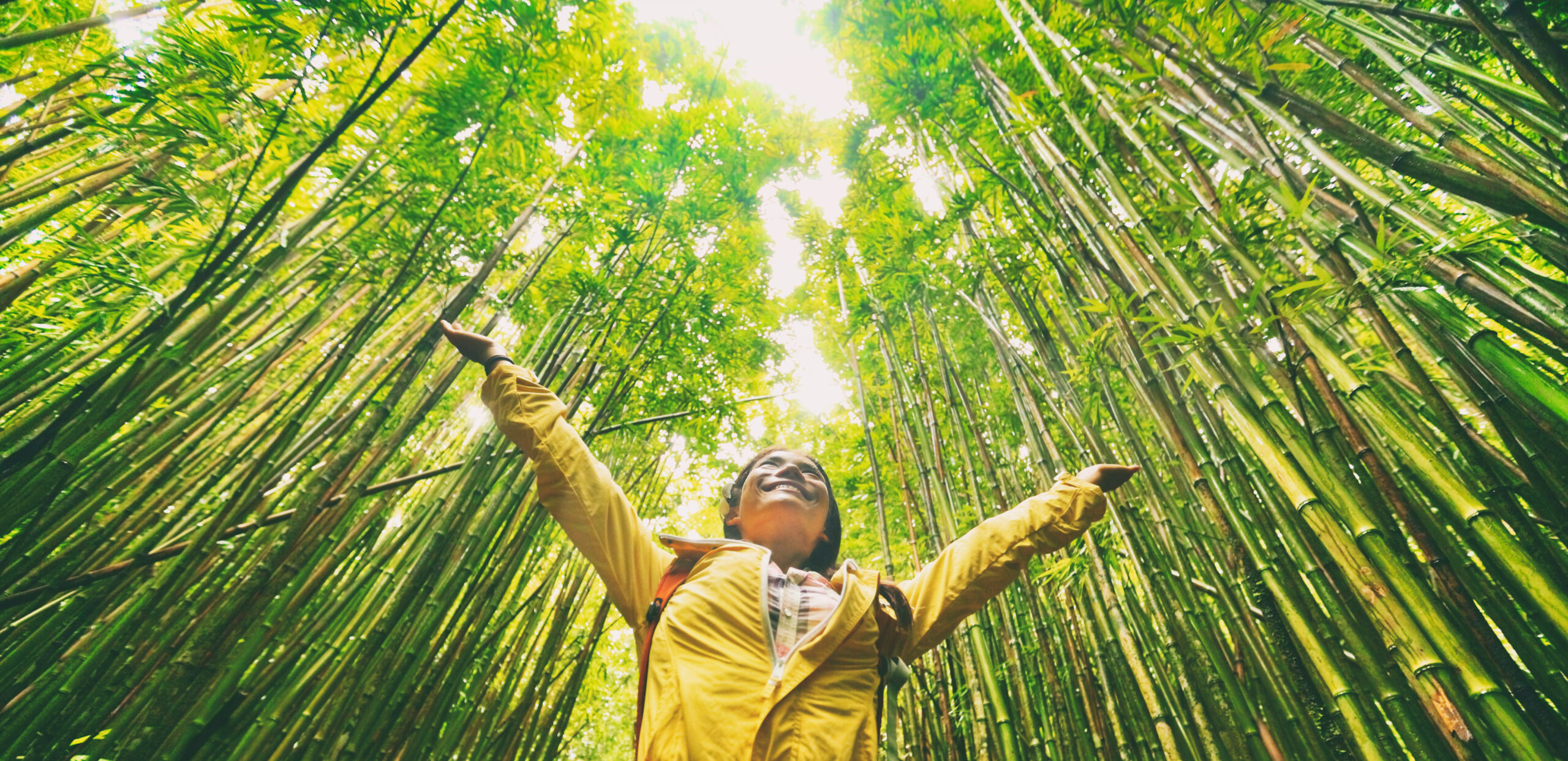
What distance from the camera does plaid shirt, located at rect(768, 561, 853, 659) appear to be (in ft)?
3.67

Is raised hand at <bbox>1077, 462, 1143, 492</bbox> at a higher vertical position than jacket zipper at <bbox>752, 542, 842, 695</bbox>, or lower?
higher

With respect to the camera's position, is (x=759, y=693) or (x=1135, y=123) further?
(x=1135, y=123)

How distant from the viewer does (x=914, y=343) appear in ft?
9.30

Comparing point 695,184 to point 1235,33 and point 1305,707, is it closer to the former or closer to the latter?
point 1235,33

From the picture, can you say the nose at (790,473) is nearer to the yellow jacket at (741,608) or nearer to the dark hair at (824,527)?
the dark hair at (824,527)

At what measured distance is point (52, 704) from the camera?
1.28 metres

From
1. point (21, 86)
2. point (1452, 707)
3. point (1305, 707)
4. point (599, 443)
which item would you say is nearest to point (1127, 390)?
point (1305, 707)

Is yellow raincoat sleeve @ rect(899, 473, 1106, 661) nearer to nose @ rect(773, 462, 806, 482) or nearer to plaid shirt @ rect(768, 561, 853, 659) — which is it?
plaid shirt @ rect(768, 561, 853, 659)

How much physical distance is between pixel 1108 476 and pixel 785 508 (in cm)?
79

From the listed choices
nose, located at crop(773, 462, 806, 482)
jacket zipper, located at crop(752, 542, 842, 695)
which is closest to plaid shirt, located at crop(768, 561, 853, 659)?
jacket zipper, located at crop(752, 542, 842, 695)

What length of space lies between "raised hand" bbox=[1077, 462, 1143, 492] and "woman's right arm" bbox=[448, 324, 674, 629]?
1.04m

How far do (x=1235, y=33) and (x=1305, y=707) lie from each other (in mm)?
1371

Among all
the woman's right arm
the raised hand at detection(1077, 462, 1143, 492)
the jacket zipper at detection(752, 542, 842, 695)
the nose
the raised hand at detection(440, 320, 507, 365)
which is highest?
the nose

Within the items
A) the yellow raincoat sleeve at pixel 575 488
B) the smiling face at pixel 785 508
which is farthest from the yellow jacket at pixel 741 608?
the smiling face at pixel 785 508
